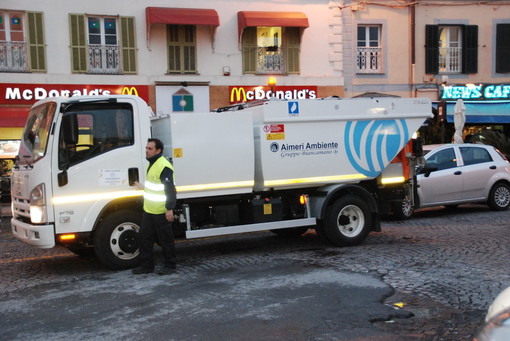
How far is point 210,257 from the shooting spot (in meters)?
8.22

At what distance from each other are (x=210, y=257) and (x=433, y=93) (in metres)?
15.3

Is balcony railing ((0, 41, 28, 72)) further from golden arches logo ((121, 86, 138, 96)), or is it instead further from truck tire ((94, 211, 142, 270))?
truck tire ((94, 211, 142, 270))

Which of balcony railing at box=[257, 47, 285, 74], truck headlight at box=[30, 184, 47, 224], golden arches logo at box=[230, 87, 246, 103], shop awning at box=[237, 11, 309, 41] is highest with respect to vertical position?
shop awning at box=[237, 11, 309, 41]

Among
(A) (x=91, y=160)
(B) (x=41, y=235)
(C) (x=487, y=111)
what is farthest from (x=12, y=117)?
(C) (x=487, y=111)

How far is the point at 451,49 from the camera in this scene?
21.2 m

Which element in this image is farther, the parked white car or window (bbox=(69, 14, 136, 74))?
window (bbox=(69, 14, 136, 74))

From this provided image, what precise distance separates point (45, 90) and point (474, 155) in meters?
12.7

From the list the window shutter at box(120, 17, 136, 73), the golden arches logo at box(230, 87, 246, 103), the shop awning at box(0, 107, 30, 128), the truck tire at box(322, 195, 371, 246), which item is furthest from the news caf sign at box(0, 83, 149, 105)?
the truck tire at box(322, 195, 371, 246)

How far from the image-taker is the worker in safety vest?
6984 mm

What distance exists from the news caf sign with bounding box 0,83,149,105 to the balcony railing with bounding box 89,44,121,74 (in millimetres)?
543

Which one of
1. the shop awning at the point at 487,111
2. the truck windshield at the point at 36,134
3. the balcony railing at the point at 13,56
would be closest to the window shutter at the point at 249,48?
the balcony railing at the point at 13,56

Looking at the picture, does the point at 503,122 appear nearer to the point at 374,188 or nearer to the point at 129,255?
the point at 374,188

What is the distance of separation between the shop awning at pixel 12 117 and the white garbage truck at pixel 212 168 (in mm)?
9873

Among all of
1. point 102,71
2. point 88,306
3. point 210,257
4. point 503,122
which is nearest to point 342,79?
point 503,122
